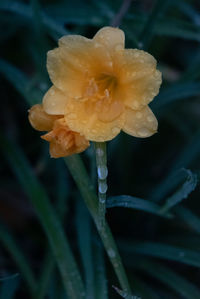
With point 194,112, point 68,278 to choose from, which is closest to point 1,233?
point 68,278

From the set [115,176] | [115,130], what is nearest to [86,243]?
[115,130]

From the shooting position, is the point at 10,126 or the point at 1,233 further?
the point at 10,126

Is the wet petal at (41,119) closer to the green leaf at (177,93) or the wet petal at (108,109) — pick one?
the wet petal at (108,109)

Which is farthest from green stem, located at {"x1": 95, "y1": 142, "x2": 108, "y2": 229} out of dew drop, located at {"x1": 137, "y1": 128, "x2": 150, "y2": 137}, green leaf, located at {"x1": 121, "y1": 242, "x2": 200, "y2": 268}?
green leaf, located at {"x1": 121, "y1": 242, "x2": 200, "y2": 268}

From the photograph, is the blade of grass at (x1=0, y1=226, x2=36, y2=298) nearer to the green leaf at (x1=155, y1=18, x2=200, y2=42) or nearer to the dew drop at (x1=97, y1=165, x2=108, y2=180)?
the dew drop at (x1=97, y1=165, x2=108, y2=180)

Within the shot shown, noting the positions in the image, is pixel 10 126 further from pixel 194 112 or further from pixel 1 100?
pixel 194 112

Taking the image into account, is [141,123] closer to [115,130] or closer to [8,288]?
[115,130]

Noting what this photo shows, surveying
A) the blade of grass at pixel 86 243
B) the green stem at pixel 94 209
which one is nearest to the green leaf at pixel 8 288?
the blade of grass at pixel 86 243
